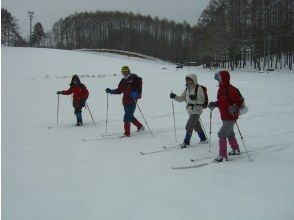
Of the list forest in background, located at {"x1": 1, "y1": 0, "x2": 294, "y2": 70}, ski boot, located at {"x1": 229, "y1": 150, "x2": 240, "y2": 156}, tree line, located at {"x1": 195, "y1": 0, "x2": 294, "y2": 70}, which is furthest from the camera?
forest in background, located at {"x1": 1, "y1": 0, "x2": 294, "y2": 70}

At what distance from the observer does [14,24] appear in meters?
A: 93.2

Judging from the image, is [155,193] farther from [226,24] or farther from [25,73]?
[226,24]

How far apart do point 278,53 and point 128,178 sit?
55.1 meters

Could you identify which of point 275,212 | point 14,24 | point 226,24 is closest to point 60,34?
point 14,24

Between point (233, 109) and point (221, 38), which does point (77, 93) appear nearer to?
point (233, 109)

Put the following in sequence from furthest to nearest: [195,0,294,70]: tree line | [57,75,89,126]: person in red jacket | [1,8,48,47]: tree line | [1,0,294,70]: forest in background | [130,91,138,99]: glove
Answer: [1,8,48,47]: tree line → [1,0,294,70]: forest in background → [195,0,294,70]: tree line → [57,75,89,126]: person in red jacket → [130,91,138,99]: glove

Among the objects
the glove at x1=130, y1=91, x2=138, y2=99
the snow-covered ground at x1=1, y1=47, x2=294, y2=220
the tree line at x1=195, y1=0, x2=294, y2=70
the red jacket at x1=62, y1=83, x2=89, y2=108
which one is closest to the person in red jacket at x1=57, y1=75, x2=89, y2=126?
the red jacket at x1=62, y1=83, x2=89, y2=108

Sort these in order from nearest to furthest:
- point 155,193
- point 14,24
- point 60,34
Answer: point 155,193
point 14,24
point 60,34

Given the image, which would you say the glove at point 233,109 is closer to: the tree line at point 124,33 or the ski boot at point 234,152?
the ski boot at point 234,152

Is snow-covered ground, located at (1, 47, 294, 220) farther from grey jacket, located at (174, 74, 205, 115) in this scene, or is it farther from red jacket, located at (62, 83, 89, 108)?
grey jacket, located at (174, 74, 205, 115)

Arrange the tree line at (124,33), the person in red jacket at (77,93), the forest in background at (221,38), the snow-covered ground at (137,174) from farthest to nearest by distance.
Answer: the tree line at (124,33), the forest in background at (221,38), the person in red jacket at (77,93), the snow-covered ground at (137,174)

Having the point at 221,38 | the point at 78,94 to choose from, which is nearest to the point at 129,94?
the point at 78,94

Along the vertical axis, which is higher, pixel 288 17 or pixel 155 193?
pixel 288 17

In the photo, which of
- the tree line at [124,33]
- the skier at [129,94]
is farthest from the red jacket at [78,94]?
the tree line at [124,33]
